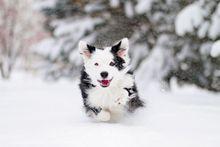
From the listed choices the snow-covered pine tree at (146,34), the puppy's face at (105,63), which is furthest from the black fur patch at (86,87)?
the snow-covered pine tree at (146,34)

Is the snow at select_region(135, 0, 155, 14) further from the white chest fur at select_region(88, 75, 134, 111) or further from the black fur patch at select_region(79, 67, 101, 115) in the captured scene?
the white chest fur at select_region(88, 75, 134, 111)

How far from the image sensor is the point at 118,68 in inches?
230

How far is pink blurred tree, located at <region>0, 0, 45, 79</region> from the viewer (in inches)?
1054

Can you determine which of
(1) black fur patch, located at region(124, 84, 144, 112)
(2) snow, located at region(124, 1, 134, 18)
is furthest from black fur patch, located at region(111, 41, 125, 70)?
(2) snow, located at region(124, 1, 134, 18)

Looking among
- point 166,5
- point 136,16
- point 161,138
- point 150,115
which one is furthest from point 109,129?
point 136,16

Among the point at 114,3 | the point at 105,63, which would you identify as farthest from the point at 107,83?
the point at 114,3

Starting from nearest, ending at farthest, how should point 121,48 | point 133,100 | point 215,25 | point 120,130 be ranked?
point 120,130 → point 121,48 → point 133,100 → point 215,25

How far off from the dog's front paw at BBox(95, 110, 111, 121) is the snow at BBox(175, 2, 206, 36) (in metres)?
6.20

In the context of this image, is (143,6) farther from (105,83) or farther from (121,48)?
(105,83)

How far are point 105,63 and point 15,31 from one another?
2300 centimetres

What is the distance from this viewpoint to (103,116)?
5.80 metres

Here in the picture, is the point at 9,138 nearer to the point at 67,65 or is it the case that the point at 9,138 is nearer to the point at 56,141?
the point at 56,141

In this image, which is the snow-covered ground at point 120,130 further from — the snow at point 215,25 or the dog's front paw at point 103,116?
the snow at point 215,25

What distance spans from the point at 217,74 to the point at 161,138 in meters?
8.57
